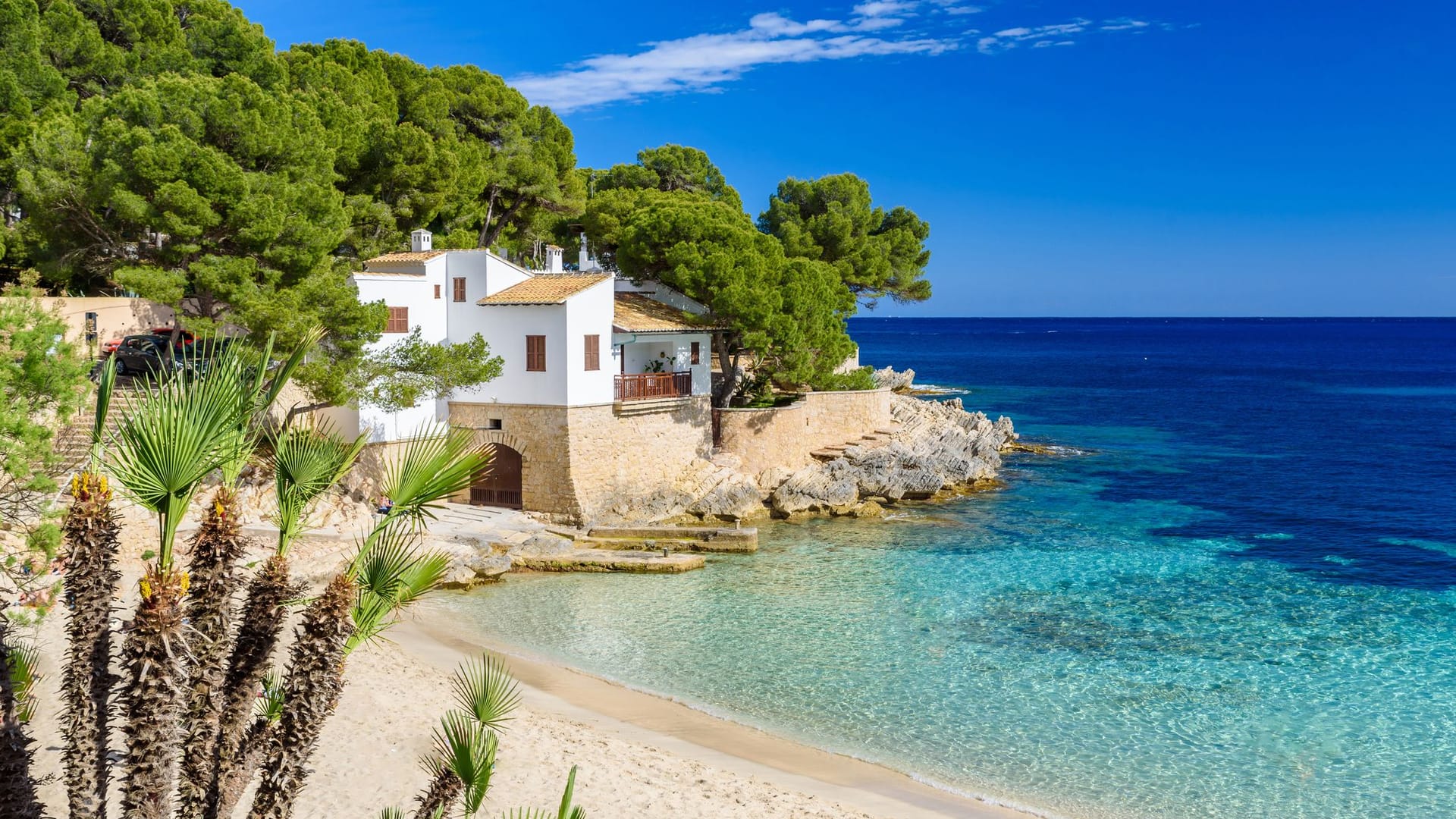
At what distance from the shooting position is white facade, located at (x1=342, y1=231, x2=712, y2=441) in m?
26.9

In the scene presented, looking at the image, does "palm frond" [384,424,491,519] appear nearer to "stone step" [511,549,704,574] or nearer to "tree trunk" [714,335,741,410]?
"stone step" [511,549,704,574]

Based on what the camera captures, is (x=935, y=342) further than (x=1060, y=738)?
Yes

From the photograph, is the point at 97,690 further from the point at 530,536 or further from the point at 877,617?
the point at 530,536

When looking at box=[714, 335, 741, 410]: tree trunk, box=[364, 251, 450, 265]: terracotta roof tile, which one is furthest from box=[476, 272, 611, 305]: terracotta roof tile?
box=[714, 335, 741, 410]: tree trunk

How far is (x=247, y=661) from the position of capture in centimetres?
684

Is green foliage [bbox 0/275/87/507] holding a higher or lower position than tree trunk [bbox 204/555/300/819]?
higher

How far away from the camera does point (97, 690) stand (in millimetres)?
6711

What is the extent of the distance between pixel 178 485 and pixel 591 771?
8558mm

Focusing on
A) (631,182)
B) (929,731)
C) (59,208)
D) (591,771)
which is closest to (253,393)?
(591,771)

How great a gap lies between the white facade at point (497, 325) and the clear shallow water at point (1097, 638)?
5.99 metres

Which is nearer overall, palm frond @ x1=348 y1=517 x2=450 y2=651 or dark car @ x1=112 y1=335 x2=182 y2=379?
palm frond @ x1=348 y1=517 x2=450 y2=651

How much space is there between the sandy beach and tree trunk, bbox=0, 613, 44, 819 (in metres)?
4.97

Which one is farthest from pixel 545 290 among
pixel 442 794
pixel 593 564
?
pixel 442 794

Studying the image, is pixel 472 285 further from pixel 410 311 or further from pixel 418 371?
pixel 418 371
